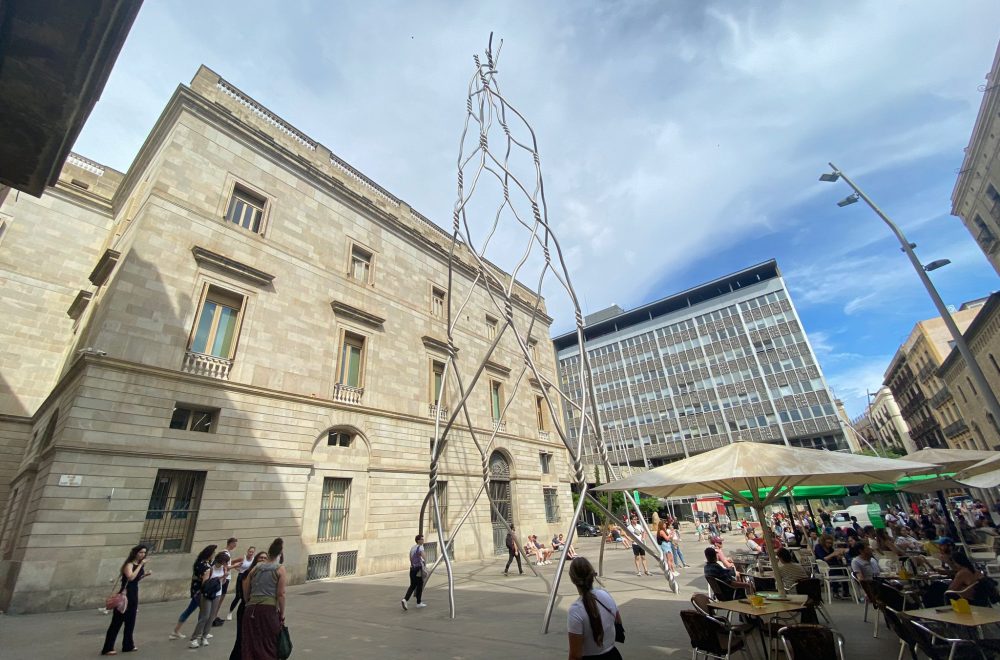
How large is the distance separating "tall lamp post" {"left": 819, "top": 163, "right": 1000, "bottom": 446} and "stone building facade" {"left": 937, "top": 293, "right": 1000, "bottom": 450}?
49.5ft

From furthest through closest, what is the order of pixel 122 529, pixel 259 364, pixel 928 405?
pixel 928 405 → pixel 259 364 → pixel 122 529

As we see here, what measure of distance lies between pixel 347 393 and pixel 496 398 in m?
9.99

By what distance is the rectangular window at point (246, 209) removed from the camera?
1594 centimetres

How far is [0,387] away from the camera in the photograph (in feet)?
52.3

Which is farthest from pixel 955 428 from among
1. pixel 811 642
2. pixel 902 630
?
pixel 811 642

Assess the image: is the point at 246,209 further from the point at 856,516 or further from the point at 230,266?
the point at 856,516

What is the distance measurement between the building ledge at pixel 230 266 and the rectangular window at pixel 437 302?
8.74m

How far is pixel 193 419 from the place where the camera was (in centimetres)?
1265

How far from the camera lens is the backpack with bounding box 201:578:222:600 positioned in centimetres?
702

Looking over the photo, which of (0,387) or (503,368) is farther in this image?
(503,368)

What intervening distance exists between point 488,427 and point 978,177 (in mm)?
27395

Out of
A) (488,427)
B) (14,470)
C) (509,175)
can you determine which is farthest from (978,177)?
(14,470)

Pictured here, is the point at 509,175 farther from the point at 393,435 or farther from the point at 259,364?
the point at 393,435

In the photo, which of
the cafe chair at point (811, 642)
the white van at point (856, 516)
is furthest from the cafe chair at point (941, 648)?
the white van at point (856, 516)
